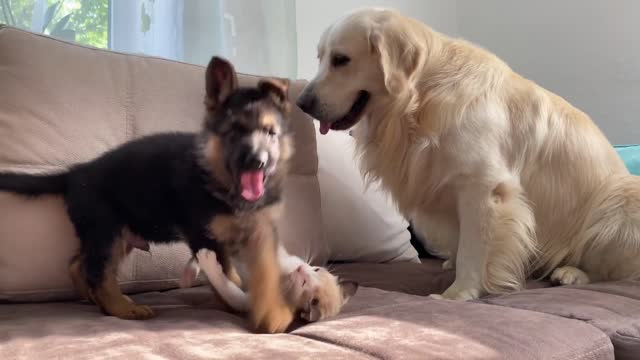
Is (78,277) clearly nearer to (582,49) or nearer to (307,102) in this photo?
(307,102)

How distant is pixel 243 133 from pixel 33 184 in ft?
1.53

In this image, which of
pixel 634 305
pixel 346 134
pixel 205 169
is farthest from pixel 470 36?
pixel 205 169

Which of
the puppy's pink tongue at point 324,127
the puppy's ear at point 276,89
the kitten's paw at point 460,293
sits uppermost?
the puppy's ear at point 276,89

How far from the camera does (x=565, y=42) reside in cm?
307

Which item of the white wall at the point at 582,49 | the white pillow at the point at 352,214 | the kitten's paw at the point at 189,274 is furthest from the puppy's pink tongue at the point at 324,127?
the white wall at the point at 582,49

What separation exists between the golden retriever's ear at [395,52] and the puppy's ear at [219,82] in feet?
2.28

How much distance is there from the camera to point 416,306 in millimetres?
1198

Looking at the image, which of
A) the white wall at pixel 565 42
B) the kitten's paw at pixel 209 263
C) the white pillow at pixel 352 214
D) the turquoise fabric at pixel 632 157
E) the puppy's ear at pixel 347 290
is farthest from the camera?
the white wall at pixel 565 42

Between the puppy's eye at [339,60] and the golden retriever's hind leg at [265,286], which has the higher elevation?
the puppy's eye at [339,60]

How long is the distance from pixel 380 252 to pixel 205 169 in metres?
0.95

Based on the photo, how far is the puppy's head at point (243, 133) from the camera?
0.97 metres

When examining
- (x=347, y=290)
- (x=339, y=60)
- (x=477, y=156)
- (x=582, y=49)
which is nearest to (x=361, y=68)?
(x=339, y=60)

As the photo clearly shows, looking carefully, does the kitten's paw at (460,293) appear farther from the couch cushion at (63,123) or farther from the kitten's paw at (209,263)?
the kitten's paw at (209,263)

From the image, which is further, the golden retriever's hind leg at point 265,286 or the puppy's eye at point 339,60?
the puppy's eye at point 339,60
